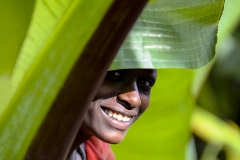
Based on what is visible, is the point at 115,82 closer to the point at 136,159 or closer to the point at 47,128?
the point at 47,128

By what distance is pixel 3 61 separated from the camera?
46 cm

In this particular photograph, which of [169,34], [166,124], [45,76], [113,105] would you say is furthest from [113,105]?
[166,124]

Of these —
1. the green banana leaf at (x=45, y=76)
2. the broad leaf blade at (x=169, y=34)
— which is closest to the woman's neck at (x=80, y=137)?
the broad leaf blade at (x=169, y=34)

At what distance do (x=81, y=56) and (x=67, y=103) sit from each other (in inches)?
1.5

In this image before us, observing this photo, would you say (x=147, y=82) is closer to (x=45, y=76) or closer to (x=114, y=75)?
(x=114, y=75)

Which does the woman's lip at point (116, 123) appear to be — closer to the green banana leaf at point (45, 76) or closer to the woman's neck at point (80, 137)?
the woman's neck at point (80, 137)

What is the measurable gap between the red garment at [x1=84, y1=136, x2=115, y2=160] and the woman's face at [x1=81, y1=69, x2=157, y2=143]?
0.16 metres

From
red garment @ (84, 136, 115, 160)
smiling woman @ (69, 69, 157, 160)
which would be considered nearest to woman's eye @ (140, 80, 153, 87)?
smiling woman @ (69, 69, 157, 160)

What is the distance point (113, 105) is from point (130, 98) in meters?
0.02

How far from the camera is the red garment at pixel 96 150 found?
79 cm

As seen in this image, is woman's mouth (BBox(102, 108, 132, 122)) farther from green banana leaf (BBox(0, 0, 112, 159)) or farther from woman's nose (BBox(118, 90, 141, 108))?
green banana leaf (BBox(0, 0, 112, 159))

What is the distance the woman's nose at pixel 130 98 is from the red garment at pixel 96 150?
0.61 ft

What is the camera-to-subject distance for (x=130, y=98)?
2.07 ft

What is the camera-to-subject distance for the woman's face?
2.04 ft
